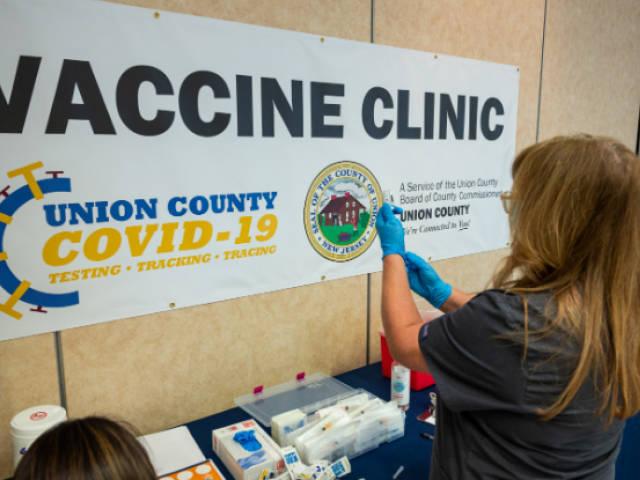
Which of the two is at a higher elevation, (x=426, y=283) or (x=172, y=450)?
(x=426, y=283)

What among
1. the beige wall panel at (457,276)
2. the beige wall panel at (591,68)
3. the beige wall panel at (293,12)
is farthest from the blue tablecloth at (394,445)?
the beige wall panel at (591,68)

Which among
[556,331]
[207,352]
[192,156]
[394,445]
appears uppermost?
[192,156]

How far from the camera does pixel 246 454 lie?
1199mm

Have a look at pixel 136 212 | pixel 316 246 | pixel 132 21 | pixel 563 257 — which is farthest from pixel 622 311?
pixel 132 21

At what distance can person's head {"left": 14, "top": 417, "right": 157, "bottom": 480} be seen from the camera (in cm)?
64

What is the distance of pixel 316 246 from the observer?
5.49ft

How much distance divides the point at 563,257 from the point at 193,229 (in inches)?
39.3

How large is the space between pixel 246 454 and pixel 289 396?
0.40m

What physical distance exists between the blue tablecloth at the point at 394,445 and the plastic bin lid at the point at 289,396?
5 cm

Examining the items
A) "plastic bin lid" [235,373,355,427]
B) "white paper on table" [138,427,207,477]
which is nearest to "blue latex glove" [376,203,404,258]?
"plastic bin lid" [235,373,355,427]

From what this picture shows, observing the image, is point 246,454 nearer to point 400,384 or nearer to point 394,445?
point 394,445

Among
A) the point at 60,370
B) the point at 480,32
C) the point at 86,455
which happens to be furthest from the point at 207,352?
the point at 480,32

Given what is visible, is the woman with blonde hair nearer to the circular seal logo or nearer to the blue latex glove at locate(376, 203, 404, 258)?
the blue latex glove at locate(376, 203, 404, 258)

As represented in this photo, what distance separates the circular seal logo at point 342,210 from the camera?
5.42 feet
